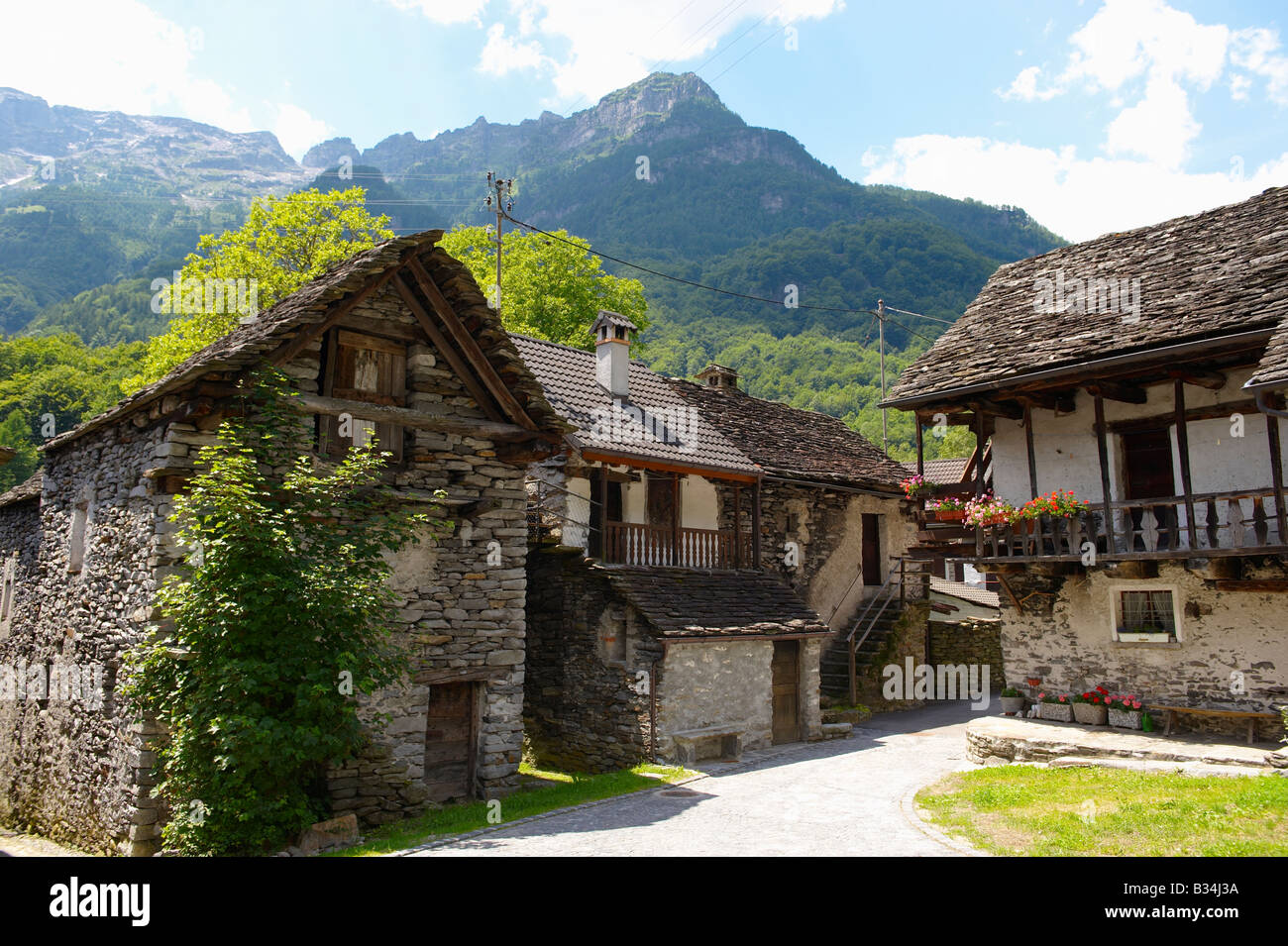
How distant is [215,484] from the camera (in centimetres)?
871

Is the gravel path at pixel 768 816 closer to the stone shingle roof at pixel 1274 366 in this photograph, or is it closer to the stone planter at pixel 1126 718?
the stone planter at pixel 1126 718

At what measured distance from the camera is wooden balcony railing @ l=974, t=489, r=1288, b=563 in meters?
11.9

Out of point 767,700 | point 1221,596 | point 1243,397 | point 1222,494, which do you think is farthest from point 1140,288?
point 767,700

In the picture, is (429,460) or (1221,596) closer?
(429,460)

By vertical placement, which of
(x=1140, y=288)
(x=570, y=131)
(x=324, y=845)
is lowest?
(x=324, y=845)

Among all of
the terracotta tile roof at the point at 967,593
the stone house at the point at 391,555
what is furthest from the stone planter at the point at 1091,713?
the terracotta tile roof at the point at 967,593

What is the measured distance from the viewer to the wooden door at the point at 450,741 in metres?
11.4

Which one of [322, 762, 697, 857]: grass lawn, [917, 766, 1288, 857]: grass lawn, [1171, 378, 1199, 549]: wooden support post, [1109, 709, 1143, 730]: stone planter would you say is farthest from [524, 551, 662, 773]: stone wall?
[1171, 378, 1199, 549]: wooden support post

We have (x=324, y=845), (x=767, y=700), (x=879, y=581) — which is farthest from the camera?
(x=879, y=581)

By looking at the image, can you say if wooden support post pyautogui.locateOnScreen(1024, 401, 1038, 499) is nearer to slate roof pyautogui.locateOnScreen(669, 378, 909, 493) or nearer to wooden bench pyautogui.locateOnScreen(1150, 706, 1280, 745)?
wooden bench pyautogui.locateOnScreen(1150, 706, 1280, 745)

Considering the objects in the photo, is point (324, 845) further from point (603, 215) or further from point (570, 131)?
point (570, 131)

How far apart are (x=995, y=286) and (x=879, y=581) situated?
8659mm

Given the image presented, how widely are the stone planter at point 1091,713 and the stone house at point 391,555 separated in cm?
885

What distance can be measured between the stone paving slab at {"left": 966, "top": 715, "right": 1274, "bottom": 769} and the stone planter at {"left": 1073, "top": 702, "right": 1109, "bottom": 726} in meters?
0.13
